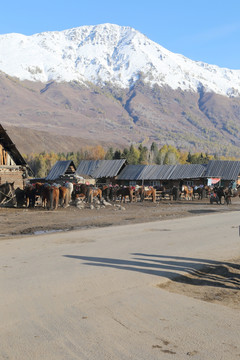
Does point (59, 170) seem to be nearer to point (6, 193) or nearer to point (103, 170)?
point (103, 170)

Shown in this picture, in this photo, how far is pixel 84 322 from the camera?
6.37 metres

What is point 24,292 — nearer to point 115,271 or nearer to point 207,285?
point 115,271

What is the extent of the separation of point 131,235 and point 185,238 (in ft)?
6.64

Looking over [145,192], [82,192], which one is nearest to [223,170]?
[145,192]

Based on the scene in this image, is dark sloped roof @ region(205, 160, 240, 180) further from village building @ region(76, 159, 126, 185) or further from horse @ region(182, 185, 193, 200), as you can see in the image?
horse @ region(182, 185, 193, 200)

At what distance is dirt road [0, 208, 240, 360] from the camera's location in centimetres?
554

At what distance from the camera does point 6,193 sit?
1209 inches

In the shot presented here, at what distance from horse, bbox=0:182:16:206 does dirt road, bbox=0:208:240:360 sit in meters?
17.3

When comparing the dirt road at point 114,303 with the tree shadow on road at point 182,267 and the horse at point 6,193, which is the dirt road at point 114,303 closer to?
the tree shadow on road at point 182,267

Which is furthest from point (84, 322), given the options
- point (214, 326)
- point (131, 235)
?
point (131, 235)

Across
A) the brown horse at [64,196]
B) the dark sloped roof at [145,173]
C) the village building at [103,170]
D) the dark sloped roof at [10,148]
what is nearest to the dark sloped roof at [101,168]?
the village building at [103,170]

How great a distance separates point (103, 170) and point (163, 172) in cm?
965

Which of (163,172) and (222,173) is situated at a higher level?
(163,172)

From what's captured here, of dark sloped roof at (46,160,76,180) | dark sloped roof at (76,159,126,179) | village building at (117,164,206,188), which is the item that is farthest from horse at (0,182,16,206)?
dark sloped roof at (76,159,126,179)
